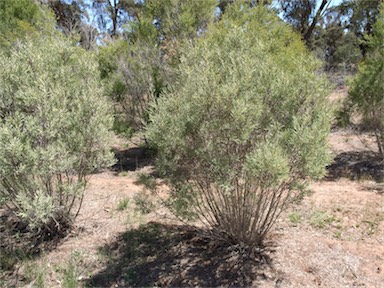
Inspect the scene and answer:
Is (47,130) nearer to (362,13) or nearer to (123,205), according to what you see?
(123,205)

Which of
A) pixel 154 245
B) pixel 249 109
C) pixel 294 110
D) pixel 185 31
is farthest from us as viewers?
pixel 185 31

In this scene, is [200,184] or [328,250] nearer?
[200,184]

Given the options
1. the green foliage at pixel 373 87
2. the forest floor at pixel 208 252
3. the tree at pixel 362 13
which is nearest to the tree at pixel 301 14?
the tree at pixel 362 13

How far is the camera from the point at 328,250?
4.73 meters

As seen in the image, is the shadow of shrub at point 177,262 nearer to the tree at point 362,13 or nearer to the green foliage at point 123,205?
the green foliage at point 123,205

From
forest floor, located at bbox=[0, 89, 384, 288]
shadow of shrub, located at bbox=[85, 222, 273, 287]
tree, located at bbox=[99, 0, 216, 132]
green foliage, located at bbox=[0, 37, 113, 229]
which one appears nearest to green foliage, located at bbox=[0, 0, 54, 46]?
tree, located at bbox=[99, 0, 216, 132]

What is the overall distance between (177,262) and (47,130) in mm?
2471

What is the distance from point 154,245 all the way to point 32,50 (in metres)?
3.40

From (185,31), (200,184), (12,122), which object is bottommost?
(200,184)

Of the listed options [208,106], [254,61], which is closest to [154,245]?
[208,106]

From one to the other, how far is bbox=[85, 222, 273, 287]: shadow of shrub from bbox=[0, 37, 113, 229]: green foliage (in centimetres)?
111

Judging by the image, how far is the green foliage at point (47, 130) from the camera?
4.25 metres

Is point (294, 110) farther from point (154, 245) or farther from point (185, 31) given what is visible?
point (185, 31)

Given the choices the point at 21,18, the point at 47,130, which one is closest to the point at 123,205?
the point at 47,130
